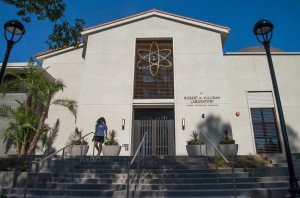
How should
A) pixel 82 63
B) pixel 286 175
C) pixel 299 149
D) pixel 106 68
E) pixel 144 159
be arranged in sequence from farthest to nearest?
pixel 82 63, pixel 106 68, pixel 299 149, pixel 144 159, pixel 286 175

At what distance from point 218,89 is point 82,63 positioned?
28.6 feet

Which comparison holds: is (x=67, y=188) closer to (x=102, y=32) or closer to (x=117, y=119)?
(x=117, y=119)

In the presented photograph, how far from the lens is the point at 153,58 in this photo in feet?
50.1

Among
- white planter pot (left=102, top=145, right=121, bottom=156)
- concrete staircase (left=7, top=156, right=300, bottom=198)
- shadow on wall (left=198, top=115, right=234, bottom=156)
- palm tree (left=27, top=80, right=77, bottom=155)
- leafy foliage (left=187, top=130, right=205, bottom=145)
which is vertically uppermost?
palm tree (left=27, top=80, right=77, bottom=155)

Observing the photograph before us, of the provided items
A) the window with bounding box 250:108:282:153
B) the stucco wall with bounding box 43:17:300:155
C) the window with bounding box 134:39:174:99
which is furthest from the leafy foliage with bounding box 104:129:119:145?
the window with bounding box 250:108:282:153

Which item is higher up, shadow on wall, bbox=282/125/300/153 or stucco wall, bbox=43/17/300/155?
stucco wall, bbox=43/17/300/155

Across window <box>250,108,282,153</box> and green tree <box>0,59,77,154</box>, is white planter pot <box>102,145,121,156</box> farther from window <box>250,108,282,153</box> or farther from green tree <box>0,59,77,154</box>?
window <box>250,108,282,153</box>

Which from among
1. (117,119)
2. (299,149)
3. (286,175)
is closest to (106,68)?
(117,119)

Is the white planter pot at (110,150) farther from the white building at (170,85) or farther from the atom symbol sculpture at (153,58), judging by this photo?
the atom symbol sculpture at (153,58)

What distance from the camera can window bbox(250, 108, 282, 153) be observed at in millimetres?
13562

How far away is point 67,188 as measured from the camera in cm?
712

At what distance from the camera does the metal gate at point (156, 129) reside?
13477 millimetres

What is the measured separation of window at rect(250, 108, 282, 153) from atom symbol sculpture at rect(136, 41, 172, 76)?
604 centimetres

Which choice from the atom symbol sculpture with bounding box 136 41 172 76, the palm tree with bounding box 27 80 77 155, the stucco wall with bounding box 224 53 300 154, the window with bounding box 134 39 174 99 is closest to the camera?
the palm tree with bounding box 27 80 77 155
